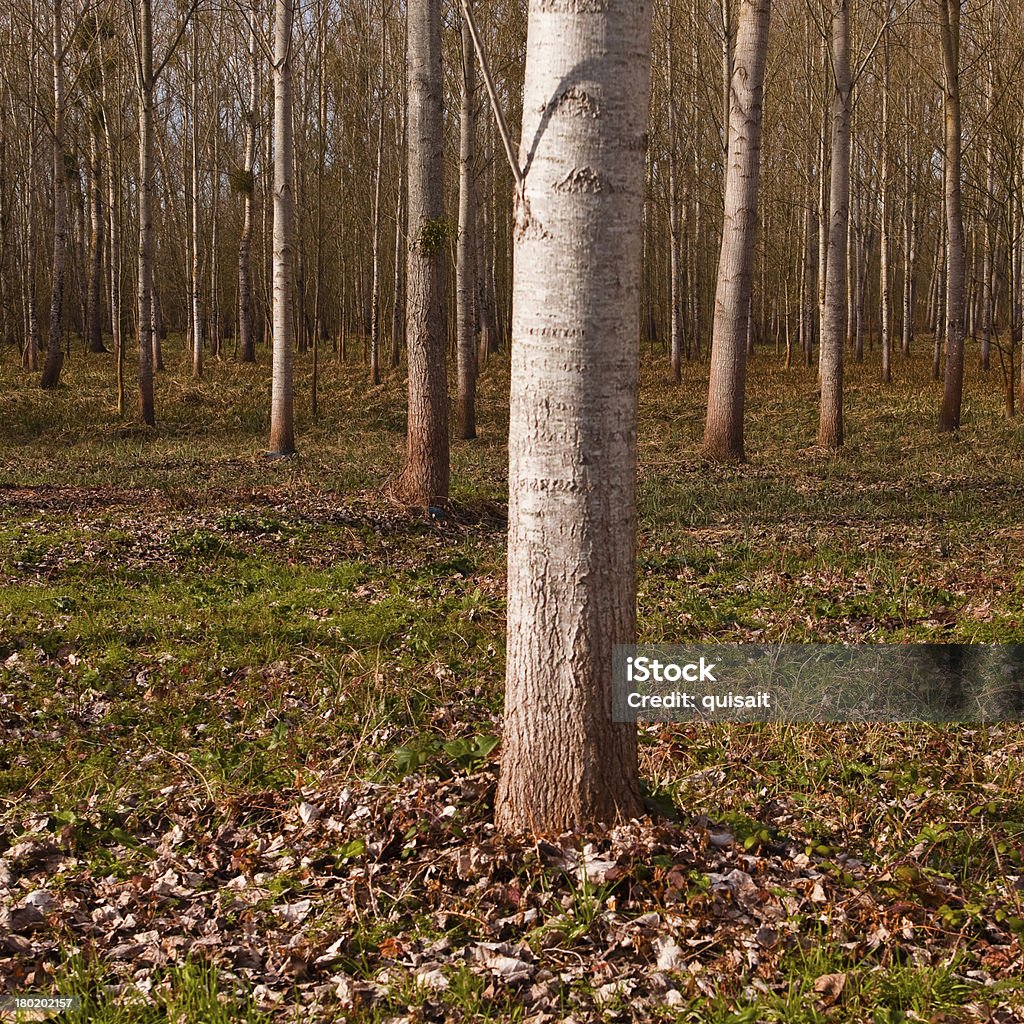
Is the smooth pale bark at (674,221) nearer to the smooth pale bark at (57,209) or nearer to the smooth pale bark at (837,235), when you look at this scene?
the smooth pale bark at (837,235)

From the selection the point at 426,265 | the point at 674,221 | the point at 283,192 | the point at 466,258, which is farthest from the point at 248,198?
the point at 426,265

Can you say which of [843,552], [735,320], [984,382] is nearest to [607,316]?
[843,552]

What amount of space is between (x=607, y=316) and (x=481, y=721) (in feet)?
8.36

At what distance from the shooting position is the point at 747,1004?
2.84 meters

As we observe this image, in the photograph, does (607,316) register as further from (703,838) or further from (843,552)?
(843,552)

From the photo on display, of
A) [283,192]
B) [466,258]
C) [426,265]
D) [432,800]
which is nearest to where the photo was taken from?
[432,800]

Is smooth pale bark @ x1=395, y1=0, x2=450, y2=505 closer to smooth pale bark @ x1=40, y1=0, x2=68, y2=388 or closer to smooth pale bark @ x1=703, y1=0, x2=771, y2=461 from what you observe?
smooth pale bark @ x1=703, y1=0, x2=771, y2=461

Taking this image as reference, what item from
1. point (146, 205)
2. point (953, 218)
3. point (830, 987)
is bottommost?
point (830, 987)

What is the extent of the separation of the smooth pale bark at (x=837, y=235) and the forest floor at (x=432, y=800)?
501cm

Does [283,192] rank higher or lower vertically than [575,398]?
higher

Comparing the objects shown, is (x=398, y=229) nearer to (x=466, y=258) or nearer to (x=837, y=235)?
(x=466, y=258)

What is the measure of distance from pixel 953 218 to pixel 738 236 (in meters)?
5.12

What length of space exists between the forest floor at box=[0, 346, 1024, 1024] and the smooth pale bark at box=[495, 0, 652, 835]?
42cm

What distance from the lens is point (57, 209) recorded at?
19.4m
